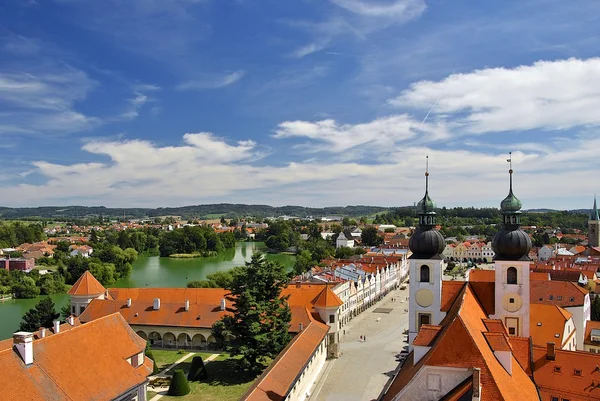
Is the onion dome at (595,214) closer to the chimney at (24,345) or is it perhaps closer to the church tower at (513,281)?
the church tower at (513,281)

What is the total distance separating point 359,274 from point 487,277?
1408 cm

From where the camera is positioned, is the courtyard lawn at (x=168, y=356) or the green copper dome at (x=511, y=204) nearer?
the green copper dome at (x=511, y=204)

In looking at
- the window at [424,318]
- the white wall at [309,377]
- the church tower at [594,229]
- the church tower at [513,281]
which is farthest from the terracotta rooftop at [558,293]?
the church tower at [594,229]

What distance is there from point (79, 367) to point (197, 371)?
908 cm

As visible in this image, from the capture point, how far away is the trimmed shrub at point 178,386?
2423cm

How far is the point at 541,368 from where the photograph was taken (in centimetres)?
1912

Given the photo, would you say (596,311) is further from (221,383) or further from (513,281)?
(221,383)

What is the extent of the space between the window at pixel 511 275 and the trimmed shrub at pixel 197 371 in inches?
644

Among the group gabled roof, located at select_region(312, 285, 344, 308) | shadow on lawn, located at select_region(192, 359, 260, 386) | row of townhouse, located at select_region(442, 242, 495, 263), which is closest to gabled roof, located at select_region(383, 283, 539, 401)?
shadow on lawn, located at select_region(192, 359, 260, 386)

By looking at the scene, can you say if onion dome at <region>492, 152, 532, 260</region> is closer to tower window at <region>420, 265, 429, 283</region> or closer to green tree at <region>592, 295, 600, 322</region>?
tower window at <region>420, 265, 429, 283</region>

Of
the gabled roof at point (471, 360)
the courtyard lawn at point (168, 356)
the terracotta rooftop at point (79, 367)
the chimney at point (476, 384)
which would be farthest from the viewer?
the courtyard lawn at point (168, 356)

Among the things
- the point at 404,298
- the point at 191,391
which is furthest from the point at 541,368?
the point at 404,298

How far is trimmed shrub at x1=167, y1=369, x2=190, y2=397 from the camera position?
2423cm

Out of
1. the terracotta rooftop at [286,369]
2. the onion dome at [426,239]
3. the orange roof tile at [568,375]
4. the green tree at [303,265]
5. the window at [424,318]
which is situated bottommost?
the green tree at [303,265]
